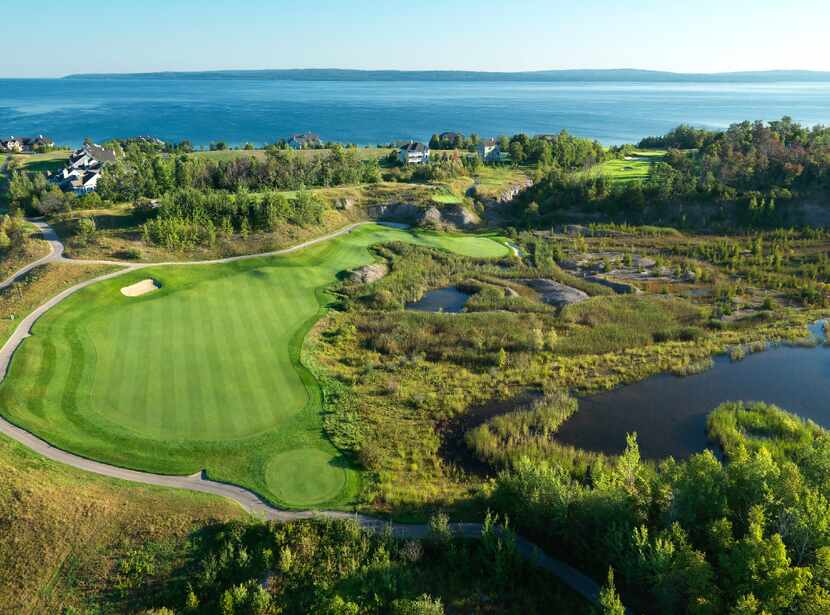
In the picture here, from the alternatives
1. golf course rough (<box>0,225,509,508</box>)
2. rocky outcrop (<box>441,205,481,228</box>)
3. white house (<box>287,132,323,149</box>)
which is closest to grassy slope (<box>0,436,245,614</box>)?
golf course rough (<box>0,225,509,508</box>)

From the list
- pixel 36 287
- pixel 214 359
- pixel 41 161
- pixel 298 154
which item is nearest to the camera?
pixel 214 359

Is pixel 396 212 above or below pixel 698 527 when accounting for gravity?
above

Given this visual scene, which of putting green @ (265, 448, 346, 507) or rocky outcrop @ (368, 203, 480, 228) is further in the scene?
rocky outcrop @ (368, 203, 480, 228)

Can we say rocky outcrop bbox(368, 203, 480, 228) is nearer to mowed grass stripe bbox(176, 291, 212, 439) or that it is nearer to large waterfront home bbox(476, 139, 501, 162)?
mowed grass stripe bbox(176, 291, 212, 439)

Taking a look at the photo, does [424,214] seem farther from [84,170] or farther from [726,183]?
[84,170]

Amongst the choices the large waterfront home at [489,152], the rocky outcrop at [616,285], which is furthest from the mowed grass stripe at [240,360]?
the large waterfront home at [489,152]

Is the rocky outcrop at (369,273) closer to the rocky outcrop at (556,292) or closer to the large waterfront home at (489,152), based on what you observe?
the rocky outcrop at (556,292)

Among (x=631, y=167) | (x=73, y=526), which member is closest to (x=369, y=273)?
(x=73, y=526)
